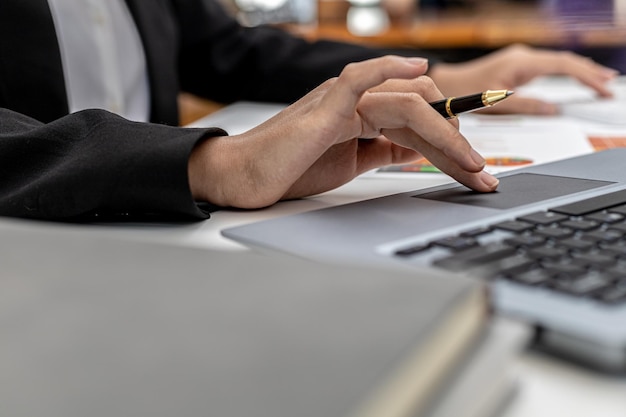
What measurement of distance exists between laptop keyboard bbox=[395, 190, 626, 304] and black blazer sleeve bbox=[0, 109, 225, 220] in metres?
0.20

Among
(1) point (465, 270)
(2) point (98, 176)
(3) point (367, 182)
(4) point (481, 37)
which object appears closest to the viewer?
(1) point (465, 270)

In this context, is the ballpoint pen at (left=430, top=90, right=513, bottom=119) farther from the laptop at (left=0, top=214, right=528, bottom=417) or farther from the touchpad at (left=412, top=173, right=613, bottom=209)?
the laptop at (left=0, top=214, right=528, bottom=417)

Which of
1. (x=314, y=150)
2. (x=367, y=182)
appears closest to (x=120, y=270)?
(x=314, y=150)

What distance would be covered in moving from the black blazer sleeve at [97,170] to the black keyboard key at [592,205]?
242 mm

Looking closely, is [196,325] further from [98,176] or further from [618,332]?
[98,176]

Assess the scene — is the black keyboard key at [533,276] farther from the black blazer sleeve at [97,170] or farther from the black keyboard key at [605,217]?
the black blazer sleeve at [97,170]

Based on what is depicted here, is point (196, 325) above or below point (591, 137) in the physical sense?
above

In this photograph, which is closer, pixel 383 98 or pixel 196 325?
pixel 196 325

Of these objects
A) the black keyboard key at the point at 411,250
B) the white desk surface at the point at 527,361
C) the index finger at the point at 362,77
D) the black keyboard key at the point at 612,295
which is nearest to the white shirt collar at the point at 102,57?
the white desk surface at the point at 527,361

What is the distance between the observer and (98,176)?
1.73 feet

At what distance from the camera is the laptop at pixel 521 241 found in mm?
309

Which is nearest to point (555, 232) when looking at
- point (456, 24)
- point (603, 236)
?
point (603, 236)

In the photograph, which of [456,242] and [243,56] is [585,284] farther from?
[243,56]

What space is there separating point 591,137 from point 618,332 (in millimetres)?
631
